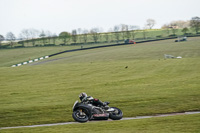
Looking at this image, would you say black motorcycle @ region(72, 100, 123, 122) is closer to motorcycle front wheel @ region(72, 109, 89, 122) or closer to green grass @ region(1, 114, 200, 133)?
motorcycle front wheel @ region(72, 109, 89, 122)

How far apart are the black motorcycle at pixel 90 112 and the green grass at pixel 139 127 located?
17.6 inches

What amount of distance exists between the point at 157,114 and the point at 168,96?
12.9ft

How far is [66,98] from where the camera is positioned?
25.4m

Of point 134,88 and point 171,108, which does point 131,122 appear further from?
point 134,88

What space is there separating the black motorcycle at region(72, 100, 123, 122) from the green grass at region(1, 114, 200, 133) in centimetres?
45

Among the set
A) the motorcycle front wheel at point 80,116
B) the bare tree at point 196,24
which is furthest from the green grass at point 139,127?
the bare tree at point 196,24

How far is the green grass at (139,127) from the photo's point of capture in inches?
613

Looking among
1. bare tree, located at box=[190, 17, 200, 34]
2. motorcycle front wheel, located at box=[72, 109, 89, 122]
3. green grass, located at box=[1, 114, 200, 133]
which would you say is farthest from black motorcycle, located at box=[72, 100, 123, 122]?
bare tree, located at box=[190, 17, 200, 34]

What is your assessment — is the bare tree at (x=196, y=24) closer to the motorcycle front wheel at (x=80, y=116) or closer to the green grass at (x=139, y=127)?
the green grass at (x=139, y=127)

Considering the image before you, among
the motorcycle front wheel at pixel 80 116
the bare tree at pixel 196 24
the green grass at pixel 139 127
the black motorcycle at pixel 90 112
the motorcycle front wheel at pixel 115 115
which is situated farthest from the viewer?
the bare tree at pixel 196 24

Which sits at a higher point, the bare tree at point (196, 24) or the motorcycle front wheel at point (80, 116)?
the bare tree at point (196, 24)

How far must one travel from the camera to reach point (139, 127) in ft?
53.8

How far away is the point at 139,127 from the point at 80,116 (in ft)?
13.2

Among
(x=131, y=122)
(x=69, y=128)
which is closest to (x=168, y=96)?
(x=131, y=122)
